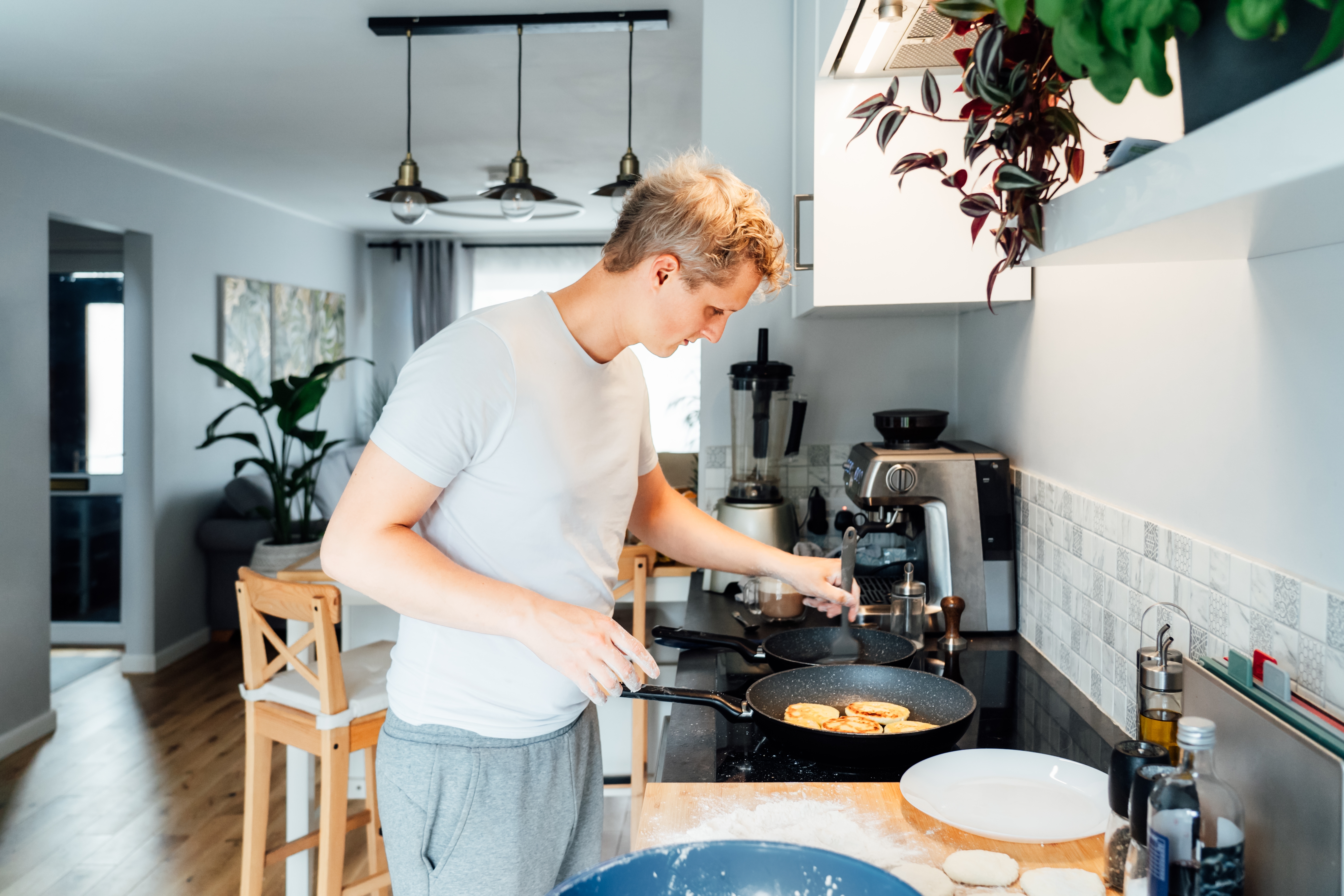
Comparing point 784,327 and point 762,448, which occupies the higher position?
point 784,327

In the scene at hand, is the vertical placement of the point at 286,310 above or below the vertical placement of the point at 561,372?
above

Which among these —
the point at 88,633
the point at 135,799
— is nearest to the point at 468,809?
the point at 135,799

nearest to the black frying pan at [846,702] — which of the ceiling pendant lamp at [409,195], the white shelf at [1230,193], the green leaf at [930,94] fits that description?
the white shelf at [1230,193]

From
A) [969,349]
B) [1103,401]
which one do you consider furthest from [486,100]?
[1103,401]

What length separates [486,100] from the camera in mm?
4000

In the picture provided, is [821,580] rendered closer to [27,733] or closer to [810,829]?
[810,829]

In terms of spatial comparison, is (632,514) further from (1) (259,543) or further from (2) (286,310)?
(2) (286,310)

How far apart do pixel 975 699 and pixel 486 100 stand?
3.40m

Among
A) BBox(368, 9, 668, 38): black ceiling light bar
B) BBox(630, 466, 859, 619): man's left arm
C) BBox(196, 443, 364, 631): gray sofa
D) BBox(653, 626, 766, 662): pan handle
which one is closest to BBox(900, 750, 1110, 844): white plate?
BBox(630, 466, 859, 619): man's left arm

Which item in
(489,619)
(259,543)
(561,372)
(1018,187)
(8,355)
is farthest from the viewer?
(259,543)

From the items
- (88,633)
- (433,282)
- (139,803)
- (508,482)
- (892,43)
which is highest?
(433,282)

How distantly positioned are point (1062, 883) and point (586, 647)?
51 centimetres

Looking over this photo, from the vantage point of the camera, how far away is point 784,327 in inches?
104

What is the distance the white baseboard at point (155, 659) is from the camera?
4844mm
